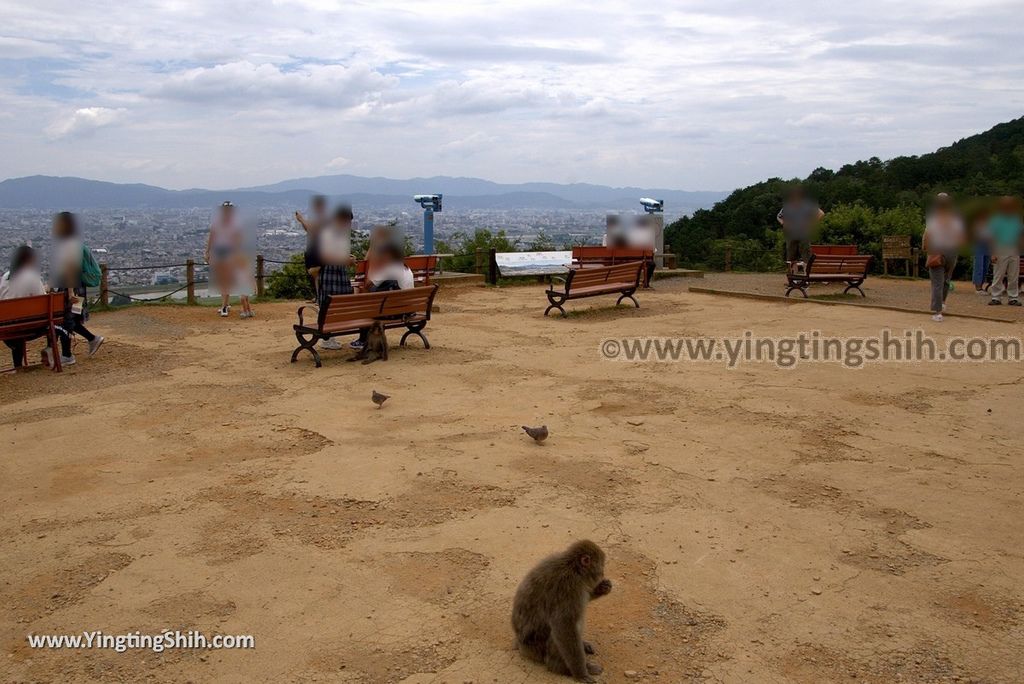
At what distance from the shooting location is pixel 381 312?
10.2m

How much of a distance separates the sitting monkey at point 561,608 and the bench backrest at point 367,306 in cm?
653

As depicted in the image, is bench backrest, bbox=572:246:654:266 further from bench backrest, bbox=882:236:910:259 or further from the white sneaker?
the white sneaker

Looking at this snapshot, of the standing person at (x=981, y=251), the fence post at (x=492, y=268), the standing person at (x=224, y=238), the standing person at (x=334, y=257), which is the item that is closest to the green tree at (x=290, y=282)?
the fence post at (x=492, y=268)

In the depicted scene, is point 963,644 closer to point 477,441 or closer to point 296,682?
point 296,682

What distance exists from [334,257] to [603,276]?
16.3 ft

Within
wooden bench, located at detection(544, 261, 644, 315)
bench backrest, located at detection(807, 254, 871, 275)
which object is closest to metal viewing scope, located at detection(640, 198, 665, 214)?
bench backrest, located at detection(807, 254, 871, 275)

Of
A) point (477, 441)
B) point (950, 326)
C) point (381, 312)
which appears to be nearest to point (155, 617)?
point (477, 441)

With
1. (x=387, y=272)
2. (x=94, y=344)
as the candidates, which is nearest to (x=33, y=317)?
(x=94, y=344)

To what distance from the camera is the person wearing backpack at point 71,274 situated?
987cm

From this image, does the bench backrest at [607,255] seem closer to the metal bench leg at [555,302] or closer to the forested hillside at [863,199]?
the metal bench leg at [555,302]

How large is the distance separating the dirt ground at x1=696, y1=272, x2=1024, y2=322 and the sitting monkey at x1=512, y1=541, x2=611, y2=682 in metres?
11.4

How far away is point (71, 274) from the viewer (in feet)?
33.2

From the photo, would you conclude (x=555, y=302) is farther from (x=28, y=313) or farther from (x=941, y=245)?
(x=28, y=313)

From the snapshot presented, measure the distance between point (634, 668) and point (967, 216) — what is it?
48.2ft
